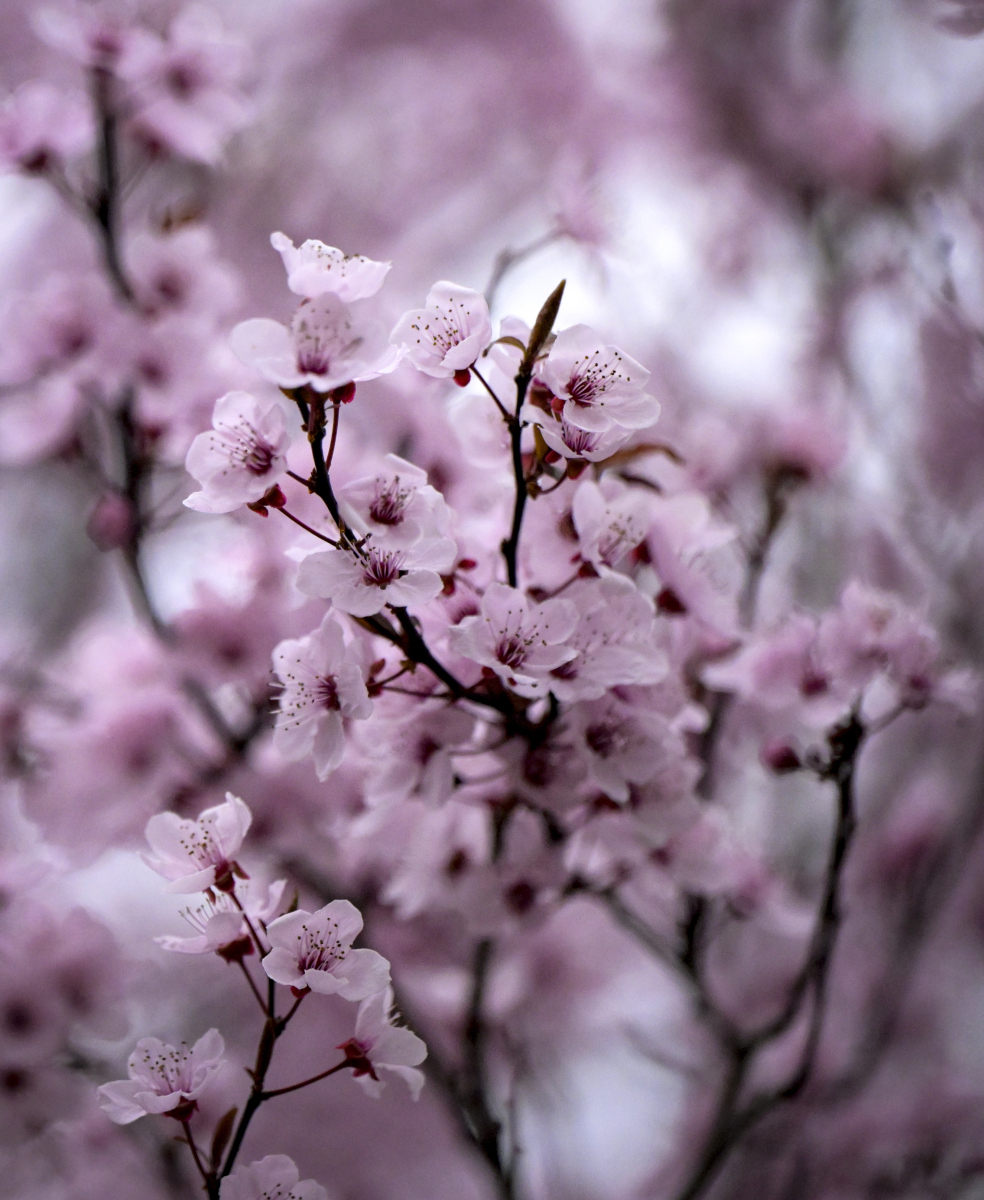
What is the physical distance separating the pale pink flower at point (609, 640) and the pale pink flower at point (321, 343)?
161 mm

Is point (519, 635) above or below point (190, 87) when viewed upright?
below

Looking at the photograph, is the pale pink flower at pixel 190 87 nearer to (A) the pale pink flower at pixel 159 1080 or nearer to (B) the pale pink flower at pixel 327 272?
(B) the pale pink flower at pixel 327 272

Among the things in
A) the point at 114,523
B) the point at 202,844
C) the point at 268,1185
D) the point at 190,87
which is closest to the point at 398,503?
the point at 202,844

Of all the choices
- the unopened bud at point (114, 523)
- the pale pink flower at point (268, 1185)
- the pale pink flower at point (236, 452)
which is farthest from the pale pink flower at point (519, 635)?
the unopened bud at point (114, 523)

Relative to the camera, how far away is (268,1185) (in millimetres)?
440

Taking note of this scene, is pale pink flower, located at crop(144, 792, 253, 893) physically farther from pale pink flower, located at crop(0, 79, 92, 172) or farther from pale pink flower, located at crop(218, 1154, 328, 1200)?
pale pink flower, located at crop(0, 79, 92, 172)

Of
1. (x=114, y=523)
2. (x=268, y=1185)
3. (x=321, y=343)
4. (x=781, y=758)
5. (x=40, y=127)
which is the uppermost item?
(x=40, y=127)

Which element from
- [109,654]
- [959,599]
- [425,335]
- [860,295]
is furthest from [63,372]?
[860,295]

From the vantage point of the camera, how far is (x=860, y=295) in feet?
4.95

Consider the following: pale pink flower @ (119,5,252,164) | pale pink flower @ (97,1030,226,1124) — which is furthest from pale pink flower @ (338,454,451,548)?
pale pink flower @ (119,5,252,164)

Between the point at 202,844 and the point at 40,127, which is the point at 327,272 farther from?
the point at 40,127

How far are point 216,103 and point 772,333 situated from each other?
3.50 feet

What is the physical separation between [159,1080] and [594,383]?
15.2 inches

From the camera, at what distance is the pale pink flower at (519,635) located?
0.48 metres
